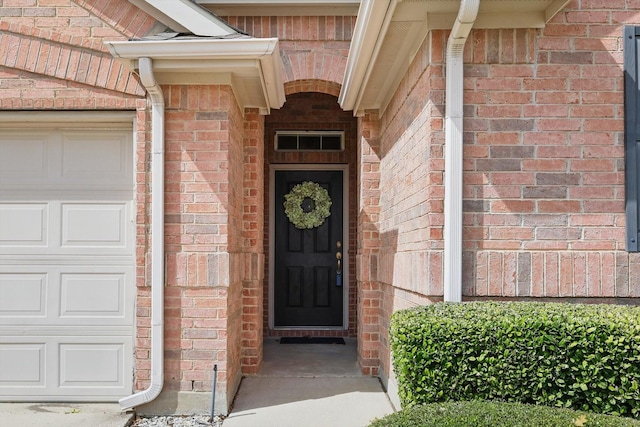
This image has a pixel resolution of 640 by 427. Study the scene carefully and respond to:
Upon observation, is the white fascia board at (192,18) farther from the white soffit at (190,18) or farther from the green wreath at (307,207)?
the green wreath at (307,207)

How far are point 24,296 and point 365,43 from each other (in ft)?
11.5

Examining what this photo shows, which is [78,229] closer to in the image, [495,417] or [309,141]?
[495,417]

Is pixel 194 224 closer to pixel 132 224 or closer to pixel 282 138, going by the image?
pixel 132 224

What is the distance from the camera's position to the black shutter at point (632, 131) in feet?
11.8

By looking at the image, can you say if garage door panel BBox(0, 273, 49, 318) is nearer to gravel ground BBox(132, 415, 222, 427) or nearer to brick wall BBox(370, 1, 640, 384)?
gravel ground BBox(132, 415, 222, 427)

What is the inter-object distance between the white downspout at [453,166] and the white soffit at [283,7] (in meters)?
2.44

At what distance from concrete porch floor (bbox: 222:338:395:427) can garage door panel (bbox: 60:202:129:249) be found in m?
1.77

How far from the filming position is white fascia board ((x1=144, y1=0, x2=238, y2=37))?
439cm

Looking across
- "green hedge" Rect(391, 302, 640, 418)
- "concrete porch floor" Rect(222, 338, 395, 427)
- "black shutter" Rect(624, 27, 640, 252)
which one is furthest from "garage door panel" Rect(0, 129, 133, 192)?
"black shutter" Rect(624, 27, 640, 252)

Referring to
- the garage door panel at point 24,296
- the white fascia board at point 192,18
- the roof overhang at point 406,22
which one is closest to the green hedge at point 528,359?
the roof overhang at point 406,22

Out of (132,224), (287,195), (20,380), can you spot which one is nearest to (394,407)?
(132,224)

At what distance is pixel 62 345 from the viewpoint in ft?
15.9

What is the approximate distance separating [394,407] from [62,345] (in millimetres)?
2832

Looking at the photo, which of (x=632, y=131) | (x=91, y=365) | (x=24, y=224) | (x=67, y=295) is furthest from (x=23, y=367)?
(x=632, y=131)
